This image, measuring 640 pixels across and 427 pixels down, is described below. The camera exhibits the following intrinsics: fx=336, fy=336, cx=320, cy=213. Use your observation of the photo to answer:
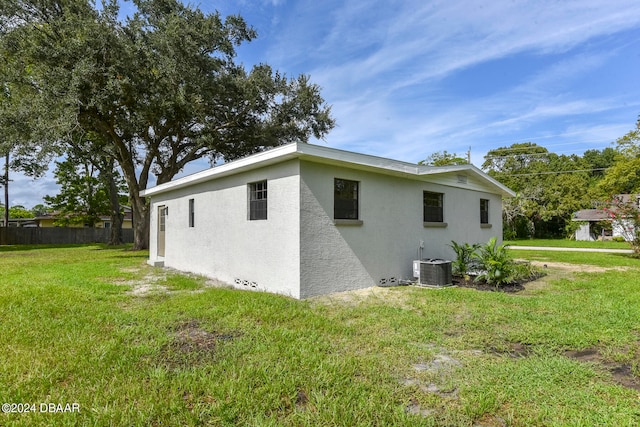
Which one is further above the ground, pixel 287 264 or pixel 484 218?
pixel 484 218

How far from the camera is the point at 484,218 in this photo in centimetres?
1097

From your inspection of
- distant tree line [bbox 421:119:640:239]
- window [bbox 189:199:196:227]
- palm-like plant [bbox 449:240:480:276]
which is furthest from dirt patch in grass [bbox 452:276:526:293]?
distant tree line [bbox 421:119:640:239]

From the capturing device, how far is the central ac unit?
7188 millimetres

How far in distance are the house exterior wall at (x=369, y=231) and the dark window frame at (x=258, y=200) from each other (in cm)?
121

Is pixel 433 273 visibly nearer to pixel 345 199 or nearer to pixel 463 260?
pixel 463 260

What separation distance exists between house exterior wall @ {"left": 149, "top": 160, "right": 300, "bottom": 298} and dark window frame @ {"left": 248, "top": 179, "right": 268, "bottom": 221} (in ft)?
0.35

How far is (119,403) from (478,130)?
20.6 m

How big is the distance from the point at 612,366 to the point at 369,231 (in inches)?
170

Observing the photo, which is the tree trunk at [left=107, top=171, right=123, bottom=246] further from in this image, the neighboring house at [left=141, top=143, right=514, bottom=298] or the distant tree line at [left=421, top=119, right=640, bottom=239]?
the distant tree line at [left=421, top=119, right=640, bottom=239]

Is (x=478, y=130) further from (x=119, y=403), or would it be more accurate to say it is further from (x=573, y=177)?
(x=119, y=403)

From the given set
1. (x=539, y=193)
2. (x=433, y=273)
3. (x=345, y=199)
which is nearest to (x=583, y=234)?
(x=539, y=193)

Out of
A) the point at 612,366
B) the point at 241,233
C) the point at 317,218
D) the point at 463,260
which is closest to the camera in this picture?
the point at 612,366

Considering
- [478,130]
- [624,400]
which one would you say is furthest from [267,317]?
[478,130]

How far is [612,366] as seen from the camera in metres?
3.20
